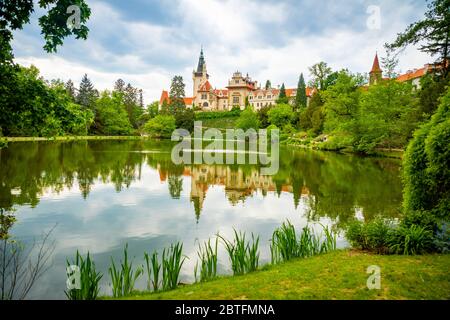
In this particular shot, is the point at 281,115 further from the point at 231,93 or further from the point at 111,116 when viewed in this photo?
the point at 111,116

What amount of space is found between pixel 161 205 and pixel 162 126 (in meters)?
63.8

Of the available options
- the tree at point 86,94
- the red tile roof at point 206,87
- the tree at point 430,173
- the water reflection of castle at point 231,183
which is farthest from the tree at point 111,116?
the tree at point 430,173

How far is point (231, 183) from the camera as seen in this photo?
18.0 m

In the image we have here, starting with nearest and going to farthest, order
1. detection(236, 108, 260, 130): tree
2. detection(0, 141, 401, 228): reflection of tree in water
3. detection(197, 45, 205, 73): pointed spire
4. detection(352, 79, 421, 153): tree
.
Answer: detection(0, 141, 401, 228): reflection of tree in water
detection(352, 79, 421, 153): tree
detection(236, 108, 260, 130): tree
detection(197, 45, 205, 73): pointed spire

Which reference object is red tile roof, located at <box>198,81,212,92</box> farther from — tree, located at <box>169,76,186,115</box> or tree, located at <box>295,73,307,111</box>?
tree, located at <box>295,73,307,111</box>

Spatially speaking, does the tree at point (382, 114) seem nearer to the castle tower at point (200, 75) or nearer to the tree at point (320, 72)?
the tree at point (320, 72)

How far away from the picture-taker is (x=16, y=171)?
1752 cm

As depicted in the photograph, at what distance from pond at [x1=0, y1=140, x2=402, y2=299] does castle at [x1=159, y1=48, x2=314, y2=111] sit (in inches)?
2971

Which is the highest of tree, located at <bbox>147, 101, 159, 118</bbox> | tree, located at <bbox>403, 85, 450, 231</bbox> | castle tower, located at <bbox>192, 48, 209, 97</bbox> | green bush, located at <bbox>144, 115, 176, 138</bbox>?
castle tower, located at <bbox>192, 48, 209, 97</bbox>

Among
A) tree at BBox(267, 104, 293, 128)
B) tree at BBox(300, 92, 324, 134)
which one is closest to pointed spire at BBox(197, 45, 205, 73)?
tree at BBox(267, 104, 293, 128)

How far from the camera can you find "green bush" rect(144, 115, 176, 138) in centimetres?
7438

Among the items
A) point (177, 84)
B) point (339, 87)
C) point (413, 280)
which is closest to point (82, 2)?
point (413, 280)
